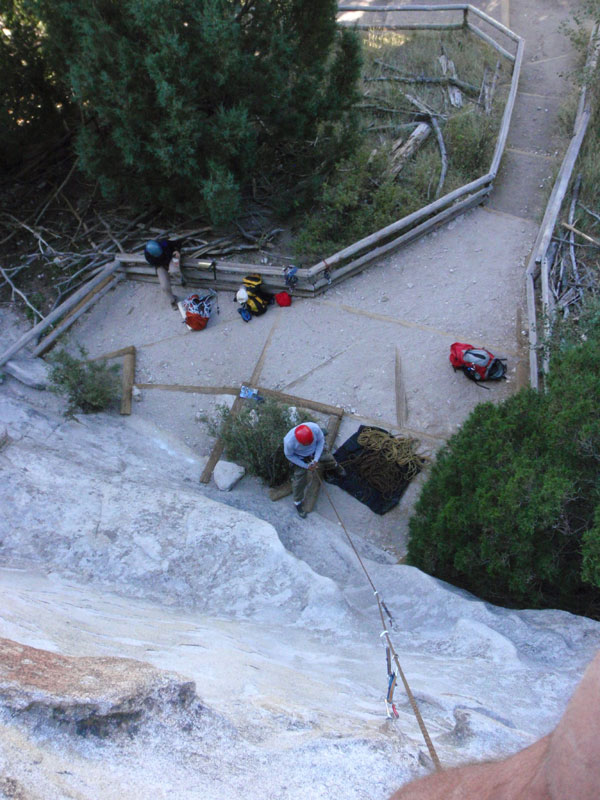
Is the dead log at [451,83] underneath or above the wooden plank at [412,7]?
underneath

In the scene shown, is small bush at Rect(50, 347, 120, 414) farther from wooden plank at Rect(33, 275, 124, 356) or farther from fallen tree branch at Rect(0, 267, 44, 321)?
Answer: fallen tree branch at Rect(0, 267, 44, 321)

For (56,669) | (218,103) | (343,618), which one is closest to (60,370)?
(218,103)

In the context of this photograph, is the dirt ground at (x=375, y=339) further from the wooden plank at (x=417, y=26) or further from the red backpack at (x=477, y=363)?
the wooden plank at (x=417, y=26)

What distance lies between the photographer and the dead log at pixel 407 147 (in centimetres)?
1095

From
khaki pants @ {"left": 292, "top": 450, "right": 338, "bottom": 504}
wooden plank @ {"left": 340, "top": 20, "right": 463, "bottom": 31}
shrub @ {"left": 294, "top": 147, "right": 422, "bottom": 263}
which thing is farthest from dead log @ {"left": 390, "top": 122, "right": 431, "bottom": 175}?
khaki pants @ {"left": 292, "top": 450, "right": 338, "bottom": 504}

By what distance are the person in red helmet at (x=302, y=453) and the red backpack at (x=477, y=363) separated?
7.68ft

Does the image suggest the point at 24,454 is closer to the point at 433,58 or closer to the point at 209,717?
the point at 209,717

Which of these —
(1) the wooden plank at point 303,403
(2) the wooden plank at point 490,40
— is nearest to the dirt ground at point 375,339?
(1) the wooden plank at point 303,403

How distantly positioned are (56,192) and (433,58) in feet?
28.9

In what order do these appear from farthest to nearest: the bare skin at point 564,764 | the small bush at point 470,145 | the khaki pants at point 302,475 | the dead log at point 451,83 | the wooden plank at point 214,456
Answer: the dead log at point 451,83 < the small bush at point 470,145 < the wooden plank at point 214,456 < the khaki pants at point 302,475 < the bare skin at point 564,764

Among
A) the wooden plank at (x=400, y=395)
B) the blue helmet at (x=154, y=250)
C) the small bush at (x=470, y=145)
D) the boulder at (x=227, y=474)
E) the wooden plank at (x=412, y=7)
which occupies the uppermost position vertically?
the wooden plank at (x=412, y=7)

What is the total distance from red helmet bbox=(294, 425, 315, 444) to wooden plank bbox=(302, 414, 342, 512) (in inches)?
35.5

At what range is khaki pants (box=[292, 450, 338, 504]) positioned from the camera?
271 inches

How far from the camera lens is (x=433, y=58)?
13352mm
